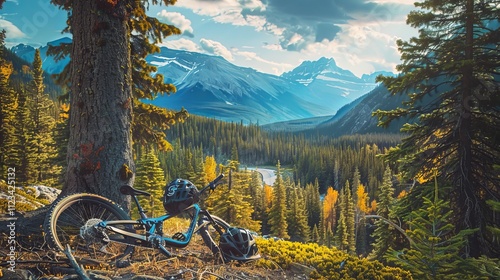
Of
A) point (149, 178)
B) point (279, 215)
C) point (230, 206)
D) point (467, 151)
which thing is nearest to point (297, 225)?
point (279, 215)

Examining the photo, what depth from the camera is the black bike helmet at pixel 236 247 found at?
524 cm

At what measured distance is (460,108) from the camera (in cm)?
1080

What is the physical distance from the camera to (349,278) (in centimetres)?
451

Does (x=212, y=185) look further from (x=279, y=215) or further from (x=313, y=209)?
(x=313, y=209)

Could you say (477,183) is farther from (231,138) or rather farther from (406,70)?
(231,138)

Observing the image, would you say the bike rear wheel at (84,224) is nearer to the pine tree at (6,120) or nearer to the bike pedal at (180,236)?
the bike pedal at (180,236)

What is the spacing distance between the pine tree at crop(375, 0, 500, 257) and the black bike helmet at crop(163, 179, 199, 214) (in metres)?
8.72

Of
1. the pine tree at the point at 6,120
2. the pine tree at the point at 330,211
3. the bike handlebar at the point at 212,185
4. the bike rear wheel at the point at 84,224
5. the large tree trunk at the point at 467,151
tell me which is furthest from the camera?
the pine tree at the point at 330,211

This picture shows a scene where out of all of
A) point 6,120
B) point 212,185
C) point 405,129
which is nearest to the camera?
point 212,185

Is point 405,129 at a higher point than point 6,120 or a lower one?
lower

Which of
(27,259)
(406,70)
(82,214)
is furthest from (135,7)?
(406,70)

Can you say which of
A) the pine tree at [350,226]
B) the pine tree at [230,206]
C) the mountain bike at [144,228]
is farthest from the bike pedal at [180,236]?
the pine tree at [350,226]

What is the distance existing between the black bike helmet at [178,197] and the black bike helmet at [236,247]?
30.6 inches

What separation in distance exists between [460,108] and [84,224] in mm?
11103
